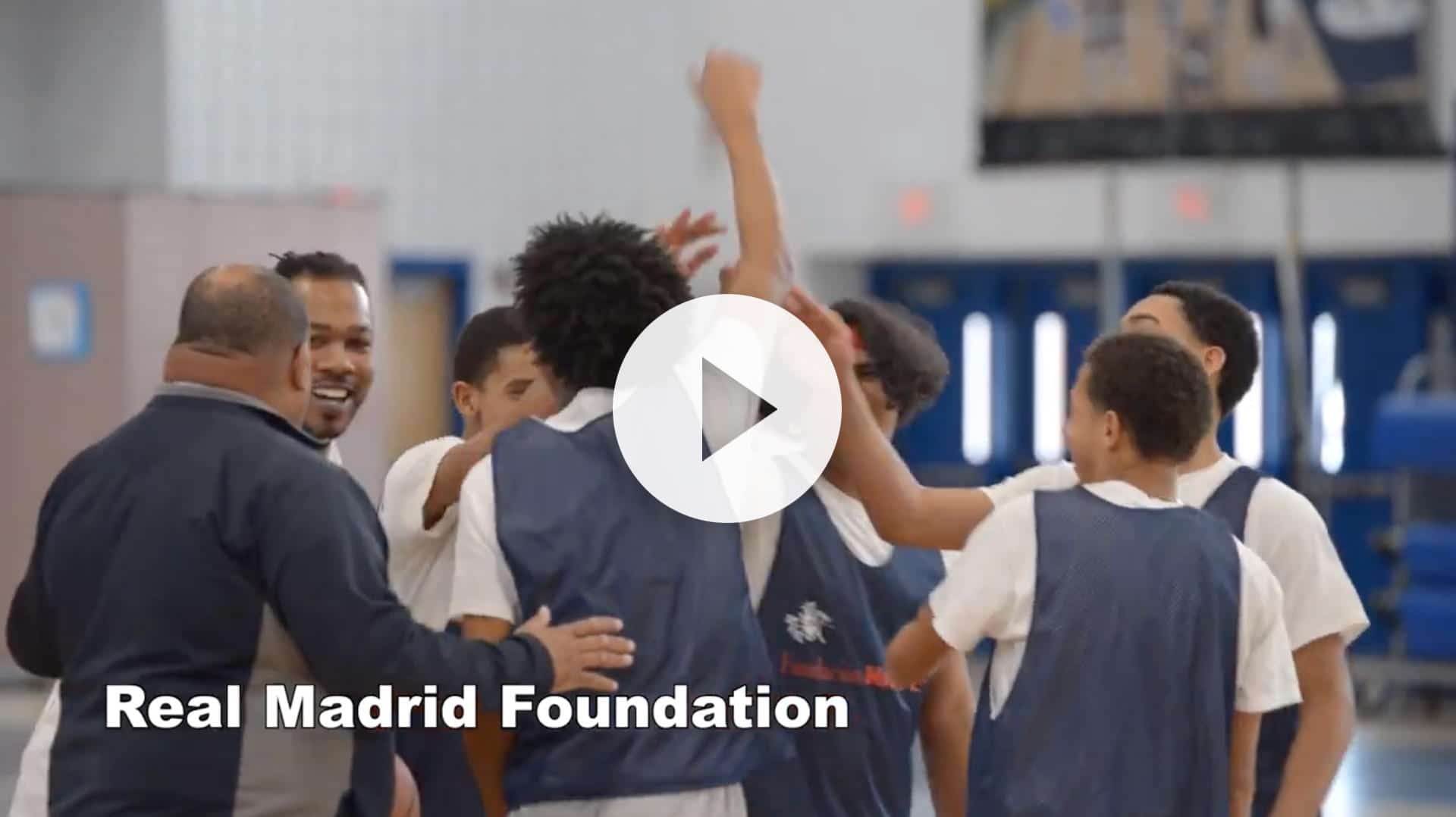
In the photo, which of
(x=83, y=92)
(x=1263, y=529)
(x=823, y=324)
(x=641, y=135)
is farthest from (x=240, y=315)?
(x=641, y=135)

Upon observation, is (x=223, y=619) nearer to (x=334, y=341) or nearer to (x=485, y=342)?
(x=334, y=341)

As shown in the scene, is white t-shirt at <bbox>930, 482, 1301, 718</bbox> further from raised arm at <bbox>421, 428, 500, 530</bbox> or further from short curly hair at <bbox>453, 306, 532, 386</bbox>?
short curly hair at <bbox>453, 306, 532, 386</bbox>

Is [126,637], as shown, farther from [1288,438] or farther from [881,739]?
[1288,438]

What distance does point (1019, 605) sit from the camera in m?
2.96

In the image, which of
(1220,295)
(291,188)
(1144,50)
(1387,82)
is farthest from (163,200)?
(1220,295)

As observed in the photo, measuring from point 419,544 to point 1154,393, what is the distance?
119 centimetres

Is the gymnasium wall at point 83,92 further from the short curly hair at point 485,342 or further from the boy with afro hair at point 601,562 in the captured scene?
the boy with afro hair at point 601,562

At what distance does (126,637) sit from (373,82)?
978 centimetres

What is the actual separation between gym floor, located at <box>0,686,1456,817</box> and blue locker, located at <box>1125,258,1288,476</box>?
6.30ft

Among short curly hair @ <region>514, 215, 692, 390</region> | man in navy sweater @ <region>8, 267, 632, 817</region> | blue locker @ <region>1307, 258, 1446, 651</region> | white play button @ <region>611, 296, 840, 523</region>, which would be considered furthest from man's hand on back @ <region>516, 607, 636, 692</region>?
blue locker @ <region>1307, 258, 1446, 651</region>

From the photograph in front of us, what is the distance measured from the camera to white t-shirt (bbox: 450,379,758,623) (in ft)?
9.43

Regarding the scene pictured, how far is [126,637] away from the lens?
2.85m

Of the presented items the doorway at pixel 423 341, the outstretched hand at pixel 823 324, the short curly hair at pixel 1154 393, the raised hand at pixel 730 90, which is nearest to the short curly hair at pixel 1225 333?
the short curly hair at pixel 1154 393

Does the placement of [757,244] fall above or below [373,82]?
below
